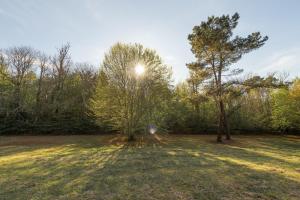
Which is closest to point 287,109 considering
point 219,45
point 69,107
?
point 219,45

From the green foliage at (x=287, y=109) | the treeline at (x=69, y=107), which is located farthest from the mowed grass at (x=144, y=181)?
the green foliage at (x=287, y=109)

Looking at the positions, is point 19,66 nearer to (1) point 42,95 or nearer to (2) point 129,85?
(1) point 42,95

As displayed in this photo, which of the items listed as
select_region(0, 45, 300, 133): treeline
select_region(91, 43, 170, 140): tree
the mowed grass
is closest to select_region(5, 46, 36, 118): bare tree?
select_region(0, 45, 300, 133): treeline

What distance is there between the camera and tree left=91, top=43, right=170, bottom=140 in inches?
765

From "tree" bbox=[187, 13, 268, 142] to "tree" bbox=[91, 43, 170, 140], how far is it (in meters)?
4.44

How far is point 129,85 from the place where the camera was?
1947 centimetres

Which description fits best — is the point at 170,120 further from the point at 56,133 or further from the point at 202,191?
the point at 202,191

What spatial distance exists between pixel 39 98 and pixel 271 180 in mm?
29973

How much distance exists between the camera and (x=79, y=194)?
5.63 metres

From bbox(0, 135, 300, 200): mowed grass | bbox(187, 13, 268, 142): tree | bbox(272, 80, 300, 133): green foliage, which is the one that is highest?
bbox(187, 13, 268, 142): tree

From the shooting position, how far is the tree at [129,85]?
19.4m

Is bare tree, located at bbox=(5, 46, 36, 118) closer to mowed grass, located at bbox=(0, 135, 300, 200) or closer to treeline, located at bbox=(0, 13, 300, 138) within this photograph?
treeline, located at bbox=(0, 13, 300, 138)

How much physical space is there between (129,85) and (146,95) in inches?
63.7

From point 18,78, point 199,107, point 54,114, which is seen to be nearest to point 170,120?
point 199,107
